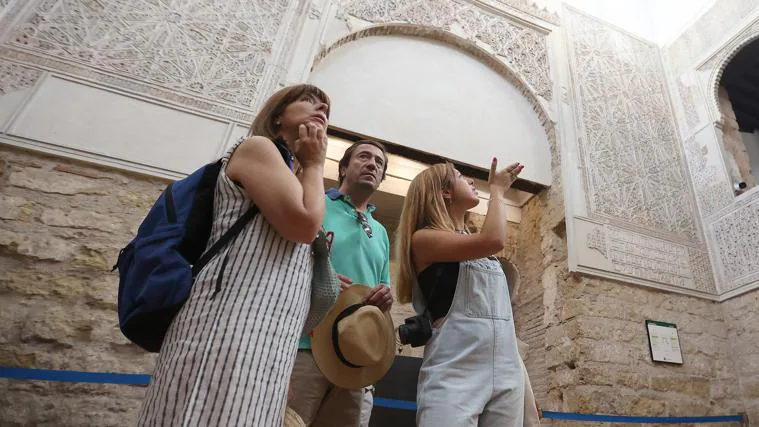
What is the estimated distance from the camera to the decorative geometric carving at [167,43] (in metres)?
2.57

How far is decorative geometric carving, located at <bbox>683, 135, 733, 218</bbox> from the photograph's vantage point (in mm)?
3818

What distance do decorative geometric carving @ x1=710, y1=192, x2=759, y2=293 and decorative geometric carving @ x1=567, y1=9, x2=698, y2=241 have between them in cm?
23

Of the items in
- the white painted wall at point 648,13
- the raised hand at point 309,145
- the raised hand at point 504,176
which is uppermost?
the white painted wall at point 648,13

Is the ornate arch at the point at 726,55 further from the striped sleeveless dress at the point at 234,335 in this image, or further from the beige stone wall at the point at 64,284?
the beige stone wall at the point at 64,284

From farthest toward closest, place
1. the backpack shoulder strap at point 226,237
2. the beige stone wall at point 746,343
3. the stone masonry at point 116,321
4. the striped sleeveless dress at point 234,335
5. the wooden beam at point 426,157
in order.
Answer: the wooden beam at point 426,157, the beige stone wall at point 746,343, the stone masonry at point 116,321, the backpack shoulder strap at point 226,237, the striped sleeveless dress at point 234,335

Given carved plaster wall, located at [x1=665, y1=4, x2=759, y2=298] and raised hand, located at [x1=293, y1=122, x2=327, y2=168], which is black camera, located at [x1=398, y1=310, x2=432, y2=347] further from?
carved plaster wall, located at [x1=665, y1=4, x2=759, y2=298]

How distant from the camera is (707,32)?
4457 mm

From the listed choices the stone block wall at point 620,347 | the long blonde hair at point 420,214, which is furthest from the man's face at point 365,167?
the stone block wall at point 620,347

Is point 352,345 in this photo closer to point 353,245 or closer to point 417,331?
point 417,331

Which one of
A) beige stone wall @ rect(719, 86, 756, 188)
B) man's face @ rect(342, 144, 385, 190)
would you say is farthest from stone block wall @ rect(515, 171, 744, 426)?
man's face @ rect(342, 144, 385, 190)

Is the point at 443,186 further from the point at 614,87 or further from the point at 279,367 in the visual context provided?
the point at 614,87

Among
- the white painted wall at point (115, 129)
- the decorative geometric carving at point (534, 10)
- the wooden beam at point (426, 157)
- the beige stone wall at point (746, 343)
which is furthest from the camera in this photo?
the decorative geometric carving at point (534, 10)

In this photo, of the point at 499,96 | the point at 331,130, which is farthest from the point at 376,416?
the point at 499,96

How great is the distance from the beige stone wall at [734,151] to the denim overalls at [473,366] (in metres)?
3.97
